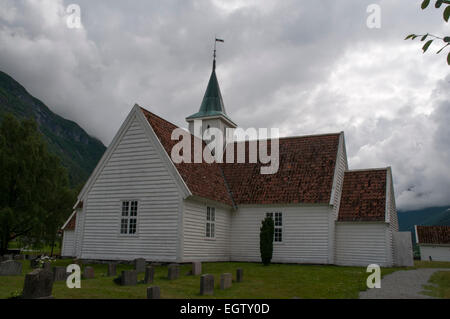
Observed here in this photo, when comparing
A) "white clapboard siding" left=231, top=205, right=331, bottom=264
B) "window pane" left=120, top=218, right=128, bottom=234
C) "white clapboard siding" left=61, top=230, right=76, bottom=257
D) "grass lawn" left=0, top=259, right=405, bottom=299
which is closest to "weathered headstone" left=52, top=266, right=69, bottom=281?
"grass lawn" left=0, top=259, right=405, bottom=299

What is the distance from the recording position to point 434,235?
60.2m

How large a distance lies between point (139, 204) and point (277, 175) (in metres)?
9.99

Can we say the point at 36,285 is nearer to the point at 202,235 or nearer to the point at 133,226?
the point at 133,226

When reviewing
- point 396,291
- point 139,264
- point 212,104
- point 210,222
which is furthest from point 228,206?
point 396,291

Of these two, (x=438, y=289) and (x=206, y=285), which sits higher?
(x=206, y=285)

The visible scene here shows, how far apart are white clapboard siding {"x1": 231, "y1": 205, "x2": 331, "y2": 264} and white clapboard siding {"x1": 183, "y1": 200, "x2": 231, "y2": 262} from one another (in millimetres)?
804

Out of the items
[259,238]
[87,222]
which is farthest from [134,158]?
[259,238]

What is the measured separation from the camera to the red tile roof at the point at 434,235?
5934 cm

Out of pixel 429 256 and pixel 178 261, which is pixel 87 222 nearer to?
pixel 178 261

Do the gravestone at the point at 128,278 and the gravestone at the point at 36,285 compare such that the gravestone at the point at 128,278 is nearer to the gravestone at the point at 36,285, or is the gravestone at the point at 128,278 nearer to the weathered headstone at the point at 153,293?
the weathered headstone at the point at 153,293

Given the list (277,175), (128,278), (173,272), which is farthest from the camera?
(277,175)

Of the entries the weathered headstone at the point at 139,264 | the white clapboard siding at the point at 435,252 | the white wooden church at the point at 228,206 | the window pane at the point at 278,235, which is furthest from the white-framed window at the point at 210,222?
the white clapboard siding at the point at 435,252
